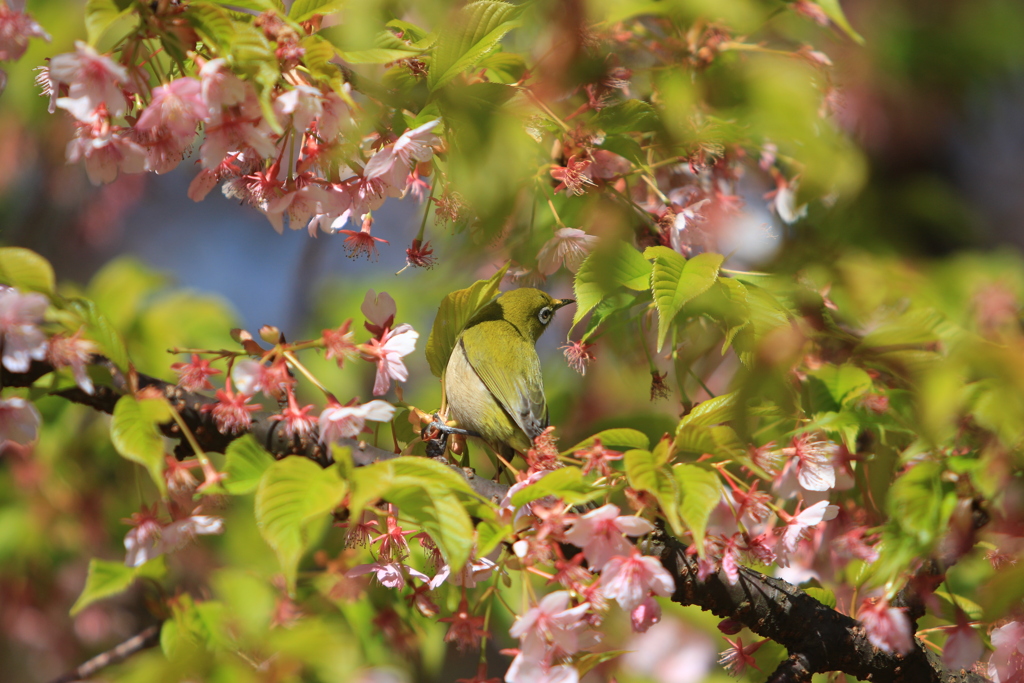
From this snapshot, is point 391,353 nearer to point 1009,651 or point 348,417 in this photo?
point 348,417

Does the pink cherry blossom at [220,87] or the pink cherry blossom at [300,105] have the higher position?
the pink cherry blossom at [220,87]

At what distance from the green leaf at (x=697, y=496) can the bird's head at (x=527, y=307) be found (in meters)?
0.81

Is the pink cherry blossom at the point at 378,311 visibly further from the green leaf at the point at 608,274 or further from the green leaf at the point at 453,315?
the green leaf at the point at 608,274

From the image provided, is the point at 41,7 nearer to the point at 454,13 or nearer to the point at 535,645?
the point at 454,13

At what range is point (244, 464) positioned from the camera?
88 centimetres

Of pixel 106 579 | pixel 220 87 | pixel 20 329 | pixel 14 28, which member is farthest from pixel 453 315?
pixel 106 579

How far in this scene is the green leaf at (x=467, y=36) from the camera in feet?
3.24

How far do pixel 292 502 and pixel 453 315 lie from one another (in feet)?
1.49

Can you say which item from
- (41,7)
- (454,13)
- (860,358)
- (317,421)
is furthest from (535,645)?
(41,7)

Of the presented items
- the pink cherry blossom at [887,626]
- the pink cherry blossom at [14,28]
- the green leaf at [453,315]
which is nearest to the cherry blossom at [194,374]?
the green leaf at [453,315]

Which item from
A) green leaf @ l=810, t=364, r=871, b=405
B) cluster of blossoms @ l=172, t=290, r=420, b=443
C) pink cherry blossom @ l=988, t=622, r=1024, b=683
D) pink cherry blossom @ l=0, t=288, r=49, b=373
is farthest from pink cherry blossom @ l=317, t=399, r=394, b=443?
pink cherry blossom @ l=988, t=622, r=1024, b=683

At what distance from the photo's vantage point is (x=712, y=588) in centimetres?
103

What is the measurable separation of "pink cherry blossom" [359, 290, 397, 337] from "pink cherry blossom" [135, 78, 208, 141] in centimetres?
34

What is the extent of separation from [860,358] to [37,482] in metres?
2.24
